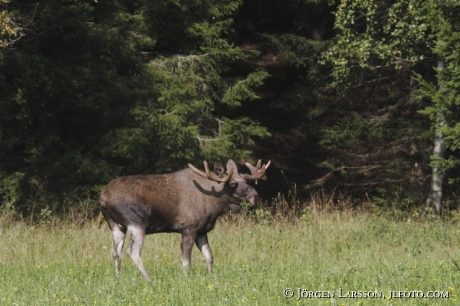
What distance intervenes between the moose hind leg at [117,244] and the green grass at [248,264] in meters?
0.18

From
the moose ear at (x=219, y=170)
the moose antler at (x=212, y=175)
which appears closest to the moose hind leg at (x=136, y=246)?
the moose antler at (x=212, y=175)

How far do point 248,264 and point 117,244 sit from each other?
2.17m

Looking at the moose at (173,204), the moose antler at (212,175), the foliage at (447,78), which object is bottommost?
the moose at (173,204)

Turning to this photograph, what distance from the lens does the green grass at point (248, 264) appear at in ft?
31.4

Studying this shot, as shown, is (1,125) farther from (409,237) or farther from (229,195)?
(409,237)

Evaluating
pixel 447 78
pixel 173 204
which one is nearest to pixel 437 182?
pixel 447 78

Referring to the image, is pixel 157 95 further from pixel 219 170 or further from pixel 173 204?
pixel 173 204

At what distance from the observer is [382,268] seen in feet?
36.9

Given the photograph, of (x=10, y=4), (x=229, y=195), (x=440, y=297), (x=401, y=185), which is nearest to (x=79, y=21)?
(x=10, y=4)

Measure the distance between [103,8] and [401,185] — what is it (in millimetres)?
8310

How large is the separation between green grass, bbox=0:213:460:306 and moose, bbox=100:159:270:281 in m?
0.44

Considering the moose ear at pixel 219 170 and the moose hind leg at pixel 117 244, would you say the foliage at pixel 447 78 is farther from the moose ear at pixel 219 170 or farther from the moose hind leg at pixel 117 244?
the moose hind leg at pixel 117 244

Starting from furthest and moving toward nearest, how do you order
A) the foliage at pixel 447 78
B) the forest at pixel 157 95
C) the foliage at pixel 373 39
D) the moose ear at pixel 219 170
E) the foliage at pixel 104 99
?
the foliage at pixel 104 99 → the forest at pixel 157 95 → the foliage at pixel 373 39 → the foliage at pixel 447 78 → the moose ear at pixel 219 170

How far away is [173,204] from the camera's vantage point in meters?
12.1
